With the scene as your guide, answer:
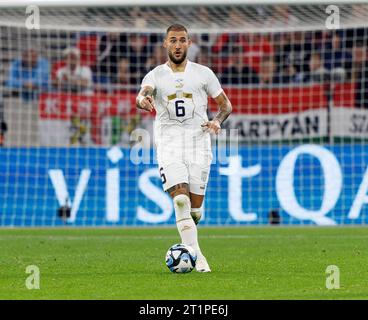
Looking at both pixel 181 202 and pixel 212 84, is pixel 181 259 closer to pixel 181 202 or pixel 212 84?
pixel 181 202

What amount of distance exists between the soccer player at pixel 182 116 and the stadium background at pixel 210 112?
7072 millimetres

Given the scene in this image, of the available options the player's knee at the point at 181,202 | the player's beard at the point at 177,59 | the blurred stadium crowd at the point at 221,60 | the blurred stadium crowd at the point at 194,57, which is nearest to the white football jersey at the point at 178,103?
the player's beard at the point at 177,59

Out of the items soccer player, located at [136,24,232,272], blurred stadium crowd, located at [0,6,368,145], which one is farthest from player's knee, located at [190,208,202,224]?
blurred stadium crowd, located at [0,6,368,145]

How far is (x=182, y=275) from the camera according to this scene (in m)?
10.2

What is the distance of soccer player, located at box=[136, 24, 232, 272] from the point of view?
35.1 feet

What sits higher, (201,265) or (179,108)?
(179,108)

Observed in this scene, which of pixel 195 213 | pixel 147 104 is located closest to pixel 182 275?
pixel 195 213

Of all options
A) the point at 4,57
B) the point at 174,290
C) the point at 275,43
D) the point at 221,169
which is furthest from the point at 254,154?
the point at 174,290

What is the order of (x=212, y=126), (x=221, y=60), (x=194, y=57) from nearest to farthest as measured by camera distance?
(x=212, y=126) → (x=221, y=60) → (x=194, y=57)

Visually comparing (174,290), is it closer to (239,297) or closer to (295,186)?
(239,297)

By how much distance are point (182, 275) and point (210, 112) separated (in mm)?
10512

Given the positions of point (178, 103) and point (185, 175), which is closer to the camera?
point (185, 175)

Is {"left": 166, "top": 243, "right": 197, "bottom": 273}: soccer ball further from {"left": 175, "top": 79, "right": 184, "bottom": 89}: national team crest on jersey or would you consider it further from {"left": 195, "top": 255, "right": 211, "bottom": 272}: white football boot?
{"left": 175, "top": 79, "right": 184, "bottom": 89}: national team crest on jersey

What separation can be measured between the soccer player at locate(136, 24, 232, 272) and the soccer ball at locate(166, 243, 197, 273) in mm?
379
